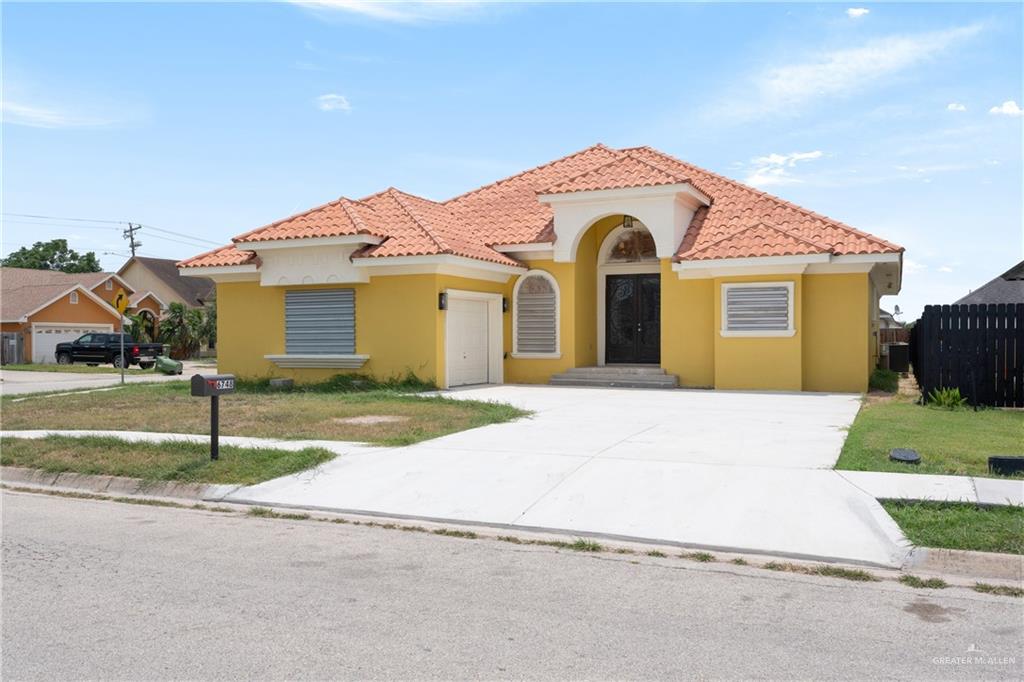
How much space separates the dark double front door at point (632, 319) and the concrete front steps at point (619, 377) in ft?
3.07

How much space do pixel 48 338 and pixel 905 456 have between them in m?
47.2

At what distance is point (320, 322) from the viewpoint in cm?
2131

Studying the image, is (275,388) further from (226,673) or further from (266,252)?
(226,673)

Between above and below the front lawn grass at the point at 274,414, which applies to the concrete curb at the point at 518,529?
below

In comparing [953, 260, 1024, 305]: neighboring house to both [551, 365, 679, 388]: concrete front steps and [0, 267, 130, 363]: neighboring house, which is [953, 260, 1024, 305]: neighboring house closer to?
[551, 365, 679, 388]: concrete front steps

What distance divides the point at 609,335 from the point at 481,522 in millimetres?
16289

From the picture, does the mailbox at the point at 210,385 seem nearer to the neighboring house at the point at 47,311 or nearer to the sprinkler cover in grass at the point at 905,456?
the sprinkler cover in grass at the point at 905,456

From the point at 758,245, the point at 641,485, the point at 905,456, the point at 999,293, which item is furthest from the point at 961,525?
the point at 999,293

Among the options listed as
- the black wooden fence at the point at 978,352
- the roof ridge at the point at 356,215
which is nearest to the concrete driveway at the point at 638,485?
the black wooden fence at the point at 978,352

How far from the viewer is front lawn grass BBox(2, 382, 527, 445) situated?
41.2ft

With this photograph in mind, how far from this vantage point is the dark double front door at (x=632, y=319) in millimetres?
23016

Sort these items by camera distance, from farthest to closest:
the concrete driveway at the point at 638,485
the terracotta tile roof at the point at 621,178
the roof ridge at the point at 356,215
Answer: the terracotta tile roof at the point at 621,178 → the roof ridge at the point at 356,215 → the concrete driveway at the point at 638,485

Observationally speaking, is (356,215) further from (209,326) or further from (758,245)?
(209,326)

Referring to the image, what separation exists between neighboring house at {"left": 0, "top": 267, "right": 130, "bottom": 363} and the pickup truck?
400cm
